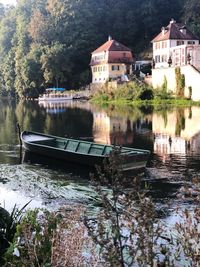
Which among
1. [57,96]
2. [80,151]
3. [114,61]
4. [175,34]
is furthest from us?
[57,96]

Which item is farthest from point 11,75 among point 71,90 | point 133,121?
point 133,121

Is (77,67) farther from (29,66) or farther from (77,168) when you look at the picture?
(77,168)

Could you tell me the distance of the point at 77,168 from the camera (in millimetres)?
20766

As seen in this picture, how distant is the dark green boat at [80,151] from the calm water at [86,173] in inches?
19.9

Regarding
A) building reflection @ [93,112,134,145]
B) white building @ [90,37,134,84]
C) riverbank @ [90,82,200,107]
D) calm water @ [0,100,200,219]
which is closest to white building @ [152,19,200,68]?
riverbank @ [90,82,200,107]

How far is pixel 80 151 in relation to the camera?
2262 centimetres

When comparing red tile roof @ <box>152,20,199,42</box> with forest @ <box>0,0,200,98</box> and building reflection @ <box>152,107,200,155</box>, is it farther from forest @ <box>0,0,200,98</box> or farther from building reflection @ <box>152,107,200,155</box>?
building reflection @ <box>152,107,200,155</box>

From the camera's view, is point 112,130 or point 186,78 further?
point 186,78

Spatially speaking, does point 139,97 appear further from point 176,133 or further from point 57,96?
point 176,133

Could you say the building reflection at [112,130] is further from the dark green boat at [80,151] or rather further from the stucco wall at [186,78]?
the stucco wall at [186,78]

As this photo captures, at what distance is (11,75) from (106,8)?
2609 cm

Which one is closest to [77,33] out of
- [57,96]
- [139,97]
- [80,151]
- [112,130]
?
[57,96]

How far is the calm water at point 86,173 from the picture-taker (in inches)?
618

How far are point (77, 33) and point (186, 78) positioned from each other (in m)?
36.6
